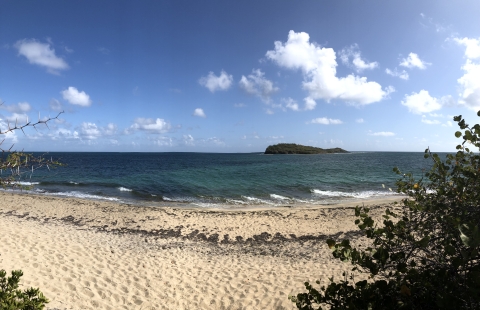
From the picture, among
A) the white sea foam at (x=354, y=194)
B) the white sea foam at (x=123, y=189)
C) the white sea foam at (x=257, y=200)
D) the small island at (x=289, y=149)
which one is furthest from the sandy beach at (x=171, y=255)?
the small island at (x=289, y=149)

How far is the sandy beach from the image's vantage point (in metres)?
6.49

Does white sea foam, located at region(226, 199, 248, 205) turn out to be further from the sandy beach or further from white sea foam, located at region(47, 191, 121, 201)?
white sea foam, located at region(47, 191, 121, 201)

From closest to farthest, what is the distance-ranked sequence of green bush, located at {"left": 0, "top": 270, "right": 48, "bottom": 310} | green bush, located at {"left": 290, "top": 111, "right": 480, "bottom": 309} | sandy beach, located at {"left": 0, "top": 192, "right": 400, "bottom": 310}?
green bush, located at {"left": 290, "top": 111, "right": 480, "bottom": 309}
green bush, located at {"left": 0, "top": 270, "right": 48, "bottom": 310}
sandy beach, located at {"left": 0, "top": 192, "right": 400, "bottom": 310}

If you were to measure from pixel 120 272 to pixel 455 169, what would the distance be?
8.38 m

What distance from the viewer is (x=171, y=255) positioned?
29.7ft

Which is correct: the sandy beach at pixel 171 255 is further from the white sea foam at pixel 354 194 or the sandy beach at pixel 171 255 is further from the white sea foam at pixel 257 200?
the white sea foam at pixel 354 194

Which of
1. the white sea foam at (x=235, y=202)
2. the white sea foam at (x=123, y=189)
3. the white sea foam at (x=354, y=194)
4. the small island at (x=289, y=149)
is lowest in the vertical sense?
the white sea foam at (x=123, y=189)

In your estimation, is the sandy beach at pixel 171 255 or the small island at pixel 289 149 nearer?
the sandy beach at pixel 171 255

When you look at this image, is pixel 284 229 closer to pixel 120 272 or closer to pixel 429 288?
pixel 120 272

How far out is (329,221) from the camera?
45.0ft

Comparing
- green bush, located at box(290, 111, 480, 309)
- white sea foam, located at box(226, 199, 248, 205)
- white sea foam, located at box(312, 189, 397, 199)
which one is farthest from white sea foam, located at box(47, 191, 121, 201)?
green bush, located at box(290, 111, 480, 309)

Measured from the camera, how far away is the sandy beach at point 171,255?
255 inches

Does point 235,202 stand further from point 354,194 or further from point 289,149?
point 289,149

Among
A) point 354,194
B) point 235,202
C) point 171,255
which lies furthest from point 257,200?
point 171,255
